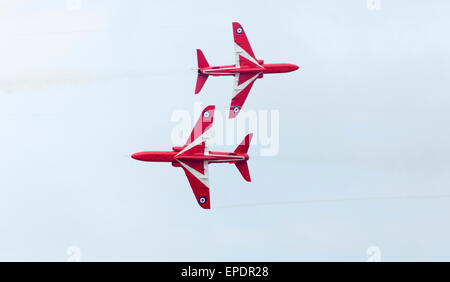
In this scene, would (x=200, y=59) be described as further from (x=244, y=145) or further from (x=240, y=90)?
(x=244, y=145)

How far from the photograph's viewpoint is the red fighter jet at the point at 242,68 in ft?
258

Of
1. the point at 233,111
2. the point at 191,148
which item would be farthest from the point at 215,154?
the point at 233,111

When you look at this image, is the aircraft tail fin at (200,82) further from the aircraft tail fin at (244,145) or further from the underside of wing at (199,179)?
the underside of wing at (199,179)

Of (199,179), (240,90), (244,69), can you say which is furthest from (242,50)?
(199,179)

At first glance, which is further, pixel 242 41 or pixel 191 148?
pixel 242 41

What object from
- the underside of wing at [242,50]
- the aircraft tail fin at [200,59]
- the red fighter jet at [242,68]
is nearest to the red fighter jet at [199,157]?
the red fighter jet at [242,68]

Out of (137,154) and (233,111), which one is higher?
(233,111)

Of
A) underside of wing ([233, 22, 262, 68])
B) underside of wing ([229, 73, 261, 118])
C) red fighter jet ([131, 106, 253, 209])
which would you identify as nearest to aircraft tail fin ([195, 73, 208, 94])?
underside of wing ([229, 73, 261, 118])

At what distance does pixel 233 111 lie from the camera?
80.6 metres

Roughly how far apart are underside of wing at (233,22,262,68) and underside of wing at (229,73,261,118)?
1.03 meters

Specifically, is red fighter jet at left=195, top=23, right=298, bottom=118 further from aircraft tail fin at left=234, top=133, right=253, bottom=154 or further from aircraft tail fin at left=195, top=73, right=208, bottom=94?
aircraft tail fin at left=234, top=133, right=253, bottom=154

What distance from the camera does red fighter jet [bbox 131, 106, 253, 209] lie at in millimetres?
72500

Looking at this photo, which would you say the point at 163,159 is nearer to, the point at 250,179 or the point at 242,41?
the point at 250,179

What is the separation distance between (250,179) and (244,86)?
33.9 feet
